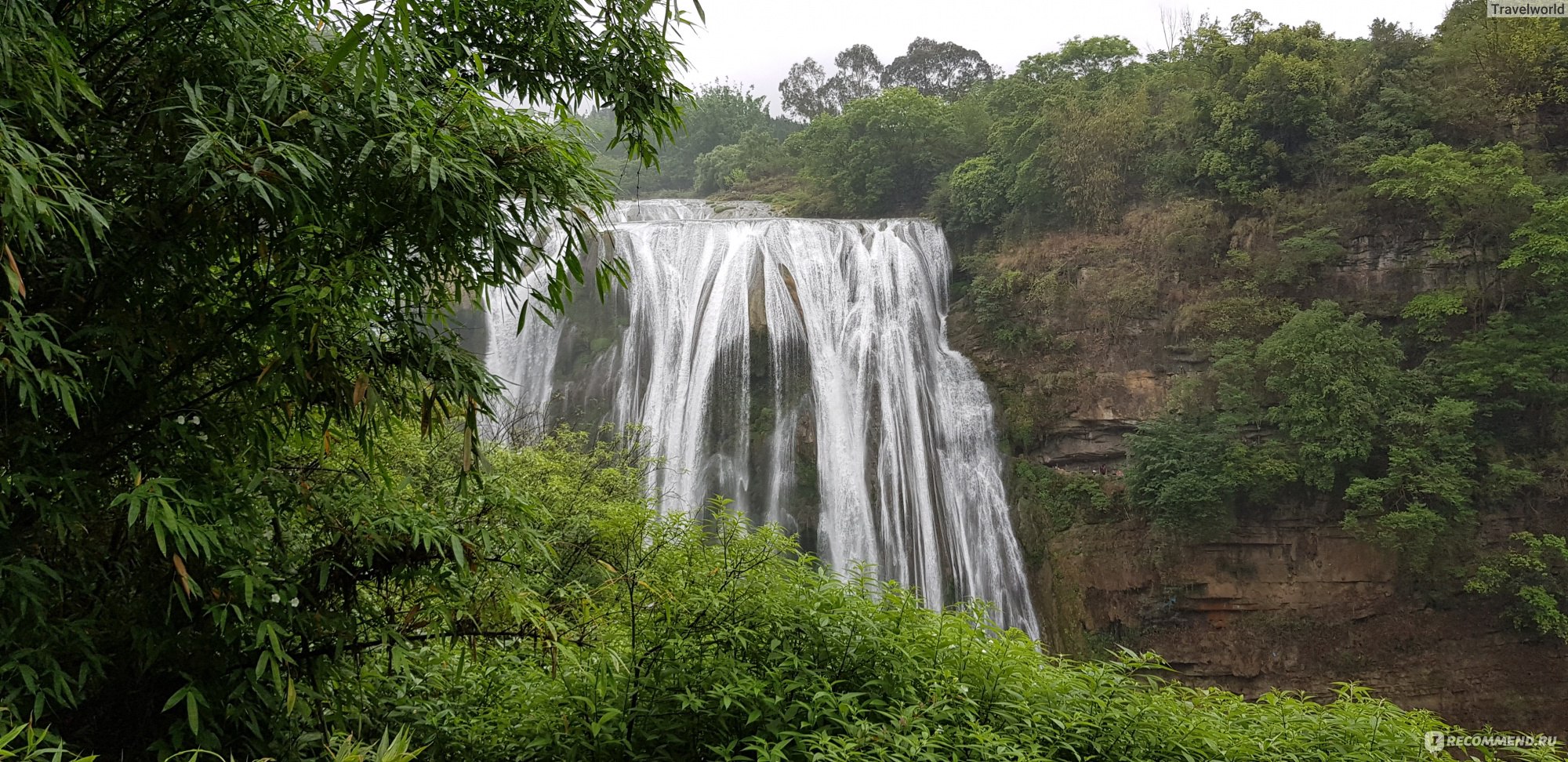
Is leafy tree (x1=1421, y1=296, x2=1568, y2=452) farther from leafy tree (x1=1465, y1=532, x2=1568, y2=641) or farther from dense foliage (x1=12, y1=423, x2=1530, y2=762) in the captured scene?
dense foliage (x1=12, y1=423, x2=1530, y2=762)

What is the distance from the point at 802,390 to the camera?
14.8 metres

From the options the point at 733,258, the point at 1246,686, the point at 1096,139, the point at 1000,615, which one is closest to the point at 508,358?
the point at 733,258

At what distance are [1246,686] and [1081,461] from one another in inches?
162

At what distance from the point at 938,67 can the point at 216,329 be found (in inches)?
A: 1312

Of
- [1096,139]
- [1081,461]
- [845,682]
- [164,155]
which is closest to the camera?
[164,155]

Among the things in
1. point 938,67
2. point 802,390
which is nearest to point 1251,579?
point 802,390

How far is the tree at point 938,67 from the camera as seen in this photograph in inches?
1280

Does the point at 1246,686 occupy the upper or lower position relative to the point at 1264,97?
lower

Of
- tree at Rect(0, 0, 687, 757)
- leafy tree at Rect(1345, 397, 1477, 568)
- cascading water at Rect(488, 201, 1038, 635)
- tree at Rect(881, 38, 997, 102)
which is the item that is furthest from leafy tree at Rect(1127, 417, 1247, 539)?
tree at Rect(881, 38, 997, 102)

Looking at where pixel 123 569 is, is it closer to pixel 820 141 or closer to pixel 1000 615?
pixel 1000 615

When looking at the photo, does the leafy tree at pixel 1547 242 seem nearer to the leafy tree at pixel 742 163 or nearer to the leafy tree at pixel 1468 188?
the leafy tree at pixel 1468 188

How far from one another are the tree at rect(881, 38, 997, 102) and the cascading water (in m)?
18.4

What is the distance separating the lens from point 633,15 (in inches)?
115

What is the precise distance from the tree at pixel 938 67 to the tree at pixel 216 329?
3196 centimetres
